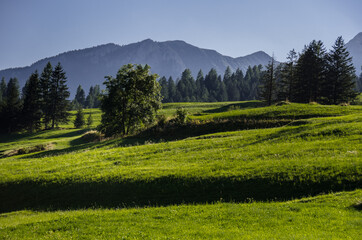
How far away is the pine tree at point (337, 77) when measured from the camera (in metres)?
63.2

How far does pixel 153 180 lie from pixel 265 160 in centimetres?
794

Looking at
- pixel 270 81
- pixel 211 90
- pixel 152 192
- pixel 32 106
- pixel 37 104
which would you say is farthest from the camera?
pixel 211 90

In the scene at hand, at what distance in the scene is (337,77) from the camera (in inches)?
2478

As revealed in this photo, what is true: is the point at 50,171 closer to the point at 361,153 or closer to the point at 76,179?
the point at 76,179

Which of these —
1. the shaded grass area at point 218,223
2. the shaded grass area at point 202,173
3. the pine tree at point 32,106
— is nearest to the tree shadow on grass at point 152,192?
the shaded grass area at point 202,173

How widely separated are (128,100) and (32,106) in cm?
4545

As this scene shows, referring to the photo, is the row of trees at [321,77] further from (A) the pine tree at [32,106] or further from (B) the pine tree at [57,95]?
(A) the pine tree at [32,106]

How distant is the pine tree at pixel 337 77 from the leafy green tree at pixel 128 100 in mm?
46904

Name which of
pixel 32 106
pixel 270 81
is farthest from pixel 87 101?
pixel 270 81

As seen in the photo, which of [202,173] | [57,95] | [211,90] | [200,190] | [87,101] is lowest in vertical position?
[200,190]

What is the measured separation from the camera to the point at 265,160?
1725cm

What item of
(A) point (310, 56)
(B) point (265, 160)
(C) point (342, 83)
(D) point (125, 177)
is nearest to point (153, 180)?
(D) point (125, 177)

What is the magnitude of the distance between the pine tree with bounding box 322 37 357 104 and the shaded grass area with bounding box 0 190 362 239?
2437 inches

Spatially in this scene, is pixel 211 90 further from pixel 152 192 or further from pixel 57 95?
pixel 152 192
